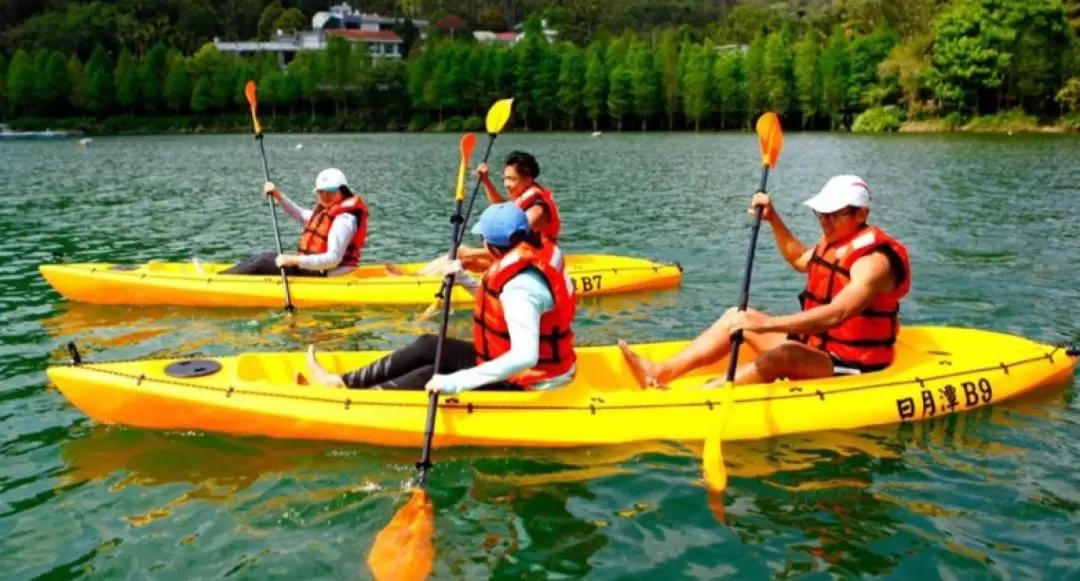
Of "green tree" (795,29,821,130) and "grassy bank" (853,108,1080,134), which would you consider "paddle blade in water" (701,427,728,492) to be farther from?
"green tree" (795,29,821,130)

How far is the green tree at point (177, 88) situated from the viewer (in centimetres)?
8681

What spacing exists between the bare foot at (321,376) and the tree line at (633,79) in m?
59.5

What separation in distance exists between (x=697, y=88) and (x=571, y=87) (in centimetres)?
1210

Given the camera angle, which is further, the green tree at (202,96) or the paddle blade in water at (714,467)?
the green tree at (202,96)

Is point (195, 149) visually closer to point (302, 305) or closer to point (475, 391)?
point (302, 305)

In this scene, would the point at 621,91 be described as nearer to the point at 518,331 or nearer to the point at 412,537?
the point at 518,331

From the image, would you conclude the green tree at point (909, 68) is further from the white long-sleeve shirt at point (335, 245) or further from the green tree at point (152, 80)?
the green tree at point (152, 80)

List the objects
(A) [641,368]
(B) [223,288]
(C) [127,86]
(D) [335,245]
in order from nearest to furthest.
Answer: (A) [641,368], (D) [335,245], (B) [223,288], (C) [127,86]

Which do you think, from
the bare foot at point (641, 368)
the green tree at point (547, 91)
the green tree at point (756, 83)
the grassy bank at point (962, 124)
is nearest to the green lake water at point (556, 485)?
the bare foot at point (641, 368)

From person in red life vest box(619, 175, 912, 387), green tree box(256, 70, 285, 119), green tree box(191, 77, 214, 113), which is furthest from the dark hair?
green tree box(191, 77, 214, 113)

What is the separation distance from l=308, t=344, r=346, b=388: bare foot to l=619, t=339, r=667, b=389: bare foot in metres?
2.20

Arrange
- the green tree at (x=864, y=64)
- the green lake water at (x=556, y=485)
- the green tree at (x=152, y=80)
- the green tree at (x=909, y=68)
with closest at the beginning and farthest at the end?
the green lake water at (x=556, y=485) < the green tree at (x=909, y=68) < the green tree at (x=864, y=64) < the green tree at (x=152, y=80)

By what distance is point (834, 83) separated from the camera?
6812 centimetres

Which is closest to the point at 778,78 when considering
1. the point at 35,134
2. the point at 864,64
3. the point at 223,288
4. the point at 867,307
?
the point at 864,64
